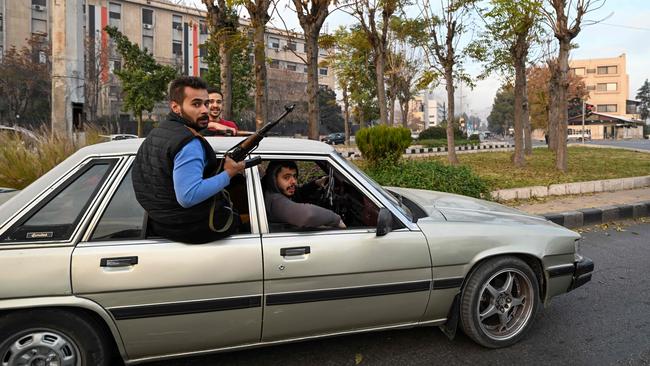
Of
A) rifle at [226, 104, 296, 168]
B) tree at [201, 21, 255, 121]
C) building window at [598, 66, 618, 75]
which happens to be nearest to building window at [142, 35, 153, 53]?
tree at [201, 21, 255, 121]

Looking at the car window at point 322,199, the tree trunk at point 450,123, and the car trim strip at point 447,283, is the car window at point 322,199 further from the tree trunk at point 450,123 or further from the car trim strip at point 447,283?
the tree trunk at point 450,123

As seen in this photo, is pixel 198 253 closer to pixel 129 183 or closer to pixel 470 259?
pixel 129 183

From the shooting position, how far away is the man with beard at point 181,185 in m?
2.36

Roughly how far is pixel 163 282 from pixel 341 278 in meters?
1.01

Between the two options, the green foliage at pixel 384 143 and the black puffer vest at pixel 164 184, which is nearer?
the black puffer vest at pixel 164 184

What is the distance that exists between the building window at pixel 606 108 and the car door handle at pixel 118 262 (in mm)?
93893

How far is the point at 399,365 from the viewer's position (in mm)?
2883

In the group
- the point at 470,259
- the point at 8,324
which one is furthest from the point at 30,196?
the point at 470,259

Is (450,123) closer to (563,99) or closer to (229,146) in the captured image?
(563,99)

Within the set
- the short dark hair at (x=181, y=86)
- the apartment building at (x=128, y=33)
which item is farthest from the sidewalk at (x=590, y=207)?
the apartment building at (x=128, y=33)

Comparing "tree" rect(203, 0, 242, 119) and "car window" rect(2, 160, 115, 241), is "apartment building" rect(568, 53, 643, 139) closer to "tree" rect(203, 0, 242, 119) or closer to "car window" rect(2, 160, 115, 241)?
"tree" rect(203, 0, 242, 119)

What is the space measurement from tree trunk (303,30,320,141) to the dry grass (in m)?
4.29

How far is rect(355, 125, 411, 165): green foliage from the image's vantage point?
27.2 ft

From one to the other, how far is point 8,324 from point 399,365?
2202mm
